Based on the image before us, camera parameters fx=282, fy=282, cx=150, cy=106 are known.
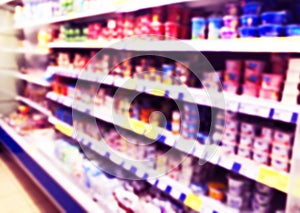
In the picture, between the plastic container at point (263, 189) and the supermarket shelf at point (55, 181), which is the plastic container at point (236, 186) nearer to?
the plastic container at point (263, 189)

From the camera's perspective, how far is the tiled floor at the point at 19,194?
2576mm

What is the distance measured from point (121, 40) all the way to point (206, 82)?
71 centimetres

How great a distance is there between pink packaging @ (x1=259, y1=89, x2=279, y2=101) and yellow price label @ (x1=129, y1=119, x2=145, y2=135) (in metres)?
0.78

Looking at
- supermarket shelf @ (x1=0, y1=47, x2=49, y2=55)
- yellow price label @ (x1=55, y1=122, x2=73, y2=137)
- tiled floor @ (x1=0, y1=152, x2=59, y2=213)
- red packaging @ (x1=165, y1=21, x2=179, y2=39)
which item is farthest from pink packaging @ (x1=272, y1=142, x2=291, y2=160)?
supermarket shelf @ (x1=0, y1=47, x2=49, y2=55)

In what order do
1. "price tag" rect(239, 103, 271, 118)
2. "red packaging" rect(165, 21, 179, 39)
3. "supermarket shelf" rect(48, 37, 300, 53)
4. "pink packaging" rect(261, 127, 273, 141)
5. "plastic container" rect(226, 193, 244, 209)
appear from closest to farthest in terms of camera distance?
"supermarket shelf" rect(48, 37, 300, 53) < "price tag" rect(239, 103, 271, 118) < "pink packaging" rect(261, 127, 273, 141) < "plastic container" rect(226, 193, 244, 209) < "red packaging" rect(165, 21, 179, 39)

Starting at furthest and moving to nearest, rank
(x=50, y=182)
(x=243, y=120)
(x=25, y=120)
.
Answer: (x=25, y=120) → (x=50, y=182) → (x=243, y=120)

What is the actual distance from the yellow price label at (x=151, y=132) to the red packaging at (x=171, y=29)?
554 millimetres

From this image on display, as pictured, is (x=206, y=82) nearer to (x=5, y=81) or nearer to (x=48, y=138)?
(x=48, y=138)

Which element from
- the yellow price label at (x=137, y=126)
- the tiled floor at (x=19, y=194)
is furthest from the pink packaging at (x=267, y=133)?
the tiled floor at (x=19, y=194)

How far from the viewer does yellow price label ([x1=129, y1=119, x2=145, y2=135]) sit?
1796mm

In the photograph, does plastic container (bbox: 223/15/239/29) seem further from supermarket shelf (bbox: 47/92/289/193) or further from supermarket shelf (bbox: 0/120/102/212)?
supermarket shelf (bbox: 0/120/102/212)

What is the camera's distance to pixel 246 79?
1320 millimetres

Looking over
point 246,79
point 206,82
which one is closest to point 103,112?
point 206,82

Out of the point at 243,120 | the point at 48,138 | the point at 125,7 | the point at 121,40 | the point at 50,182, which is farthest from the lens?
the point at 48,138
